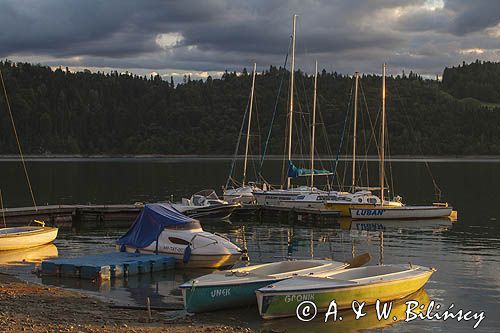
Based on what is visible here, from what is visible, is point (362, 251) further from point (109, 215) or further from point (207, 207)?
point (109, 215)

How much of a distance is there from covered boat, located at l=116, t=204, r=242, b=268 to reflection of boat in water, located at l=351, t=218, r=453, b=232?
20751 mm

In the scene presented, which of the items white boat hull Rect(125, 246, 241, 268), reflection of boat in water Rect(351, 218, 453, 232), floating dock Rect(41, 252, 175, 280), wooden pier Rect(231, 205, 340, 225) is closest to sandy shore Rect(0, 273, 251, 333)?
floating dock Rect(41, 252, 175, 280)

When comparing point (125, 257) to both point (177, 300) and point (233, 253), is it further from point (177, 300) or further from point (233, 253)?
point (177, 300)

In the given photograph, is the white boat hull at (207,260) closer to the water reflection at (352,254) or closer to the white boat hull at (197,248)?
the white boat hull at (197,248)

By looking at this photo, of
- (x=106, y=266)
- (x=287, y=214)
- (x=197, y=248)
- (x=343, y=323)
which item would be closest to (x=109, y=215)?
(x=287, y=214)

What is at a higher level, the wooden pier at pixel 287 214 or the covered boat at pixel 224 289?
the covered boat at pixel 224 289

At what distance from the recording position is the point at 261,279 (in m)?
25.1

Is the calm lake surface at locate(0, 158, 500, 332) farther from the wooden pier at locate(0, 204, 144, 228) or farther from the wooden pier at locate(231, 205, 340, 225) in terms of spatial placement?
the wooden pier at locate(0, 204, 144, 228)

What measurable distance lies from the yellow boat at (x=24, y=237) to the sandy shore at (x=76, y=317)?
11616 mm

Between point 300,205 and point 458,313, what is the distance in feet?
117

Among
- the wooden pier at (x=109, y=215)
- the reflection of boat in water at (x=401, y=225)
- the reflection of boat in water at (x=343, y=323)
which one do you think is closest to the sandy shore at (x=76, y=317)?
the reflection of boat in water at (x=343, y=323)

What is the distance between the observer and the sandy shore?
807 inches

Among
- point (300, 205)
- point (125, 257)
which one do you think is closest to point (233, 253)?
point (125, 257)

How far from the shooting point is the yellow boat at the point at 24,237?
38219 millimetres
